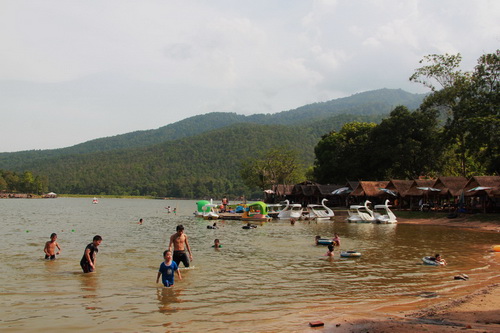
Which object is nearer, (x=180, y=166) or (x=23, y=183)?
(x=23, y=183)

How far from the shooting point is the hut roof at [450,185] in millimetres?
41200

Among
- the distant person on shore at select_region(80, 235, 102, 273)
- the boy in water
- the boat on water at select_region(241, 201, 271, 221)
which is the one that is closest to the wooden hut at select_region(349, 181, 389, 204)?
the boat on water at select_region(241, 201, 271, 221)

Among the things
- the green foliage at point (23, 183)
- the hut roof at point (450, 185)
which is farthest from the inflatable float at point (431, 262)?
the green foliage at point (23, 183)

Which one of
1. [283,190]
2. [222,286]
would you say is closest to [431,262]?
[222,286]

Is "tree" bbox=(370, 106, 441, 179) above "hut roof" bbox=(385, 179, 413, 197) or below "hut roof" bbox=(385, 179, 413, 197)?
above

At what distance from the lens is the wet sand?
778 cm

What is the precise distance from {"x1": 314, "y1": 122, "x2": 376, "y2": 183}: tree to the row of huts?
13.3 ft

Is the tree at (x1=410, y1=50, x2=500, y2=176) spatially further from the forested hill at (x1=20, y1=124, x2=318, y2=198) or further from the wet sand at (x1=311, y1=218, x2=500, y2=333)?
the forested hill at (x1=20, y1=124, x2=318, y2=198)

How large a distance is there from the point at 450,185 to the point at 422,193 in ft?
10.6

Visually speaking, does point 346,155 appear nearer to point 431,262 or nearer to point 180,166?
point 431,262

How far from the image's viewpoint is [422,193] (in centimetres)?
4438

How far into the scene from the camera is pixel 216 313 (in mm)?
9852

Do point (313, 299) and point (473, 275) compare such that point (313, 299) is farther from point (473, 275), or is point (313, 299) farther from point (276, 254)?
point (276, 254)

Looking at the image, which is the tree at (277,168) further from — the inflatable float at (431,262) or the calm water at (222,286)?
the inflatable float at (431,262)
